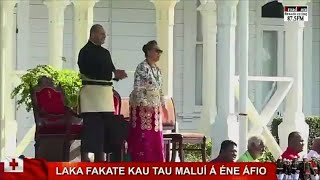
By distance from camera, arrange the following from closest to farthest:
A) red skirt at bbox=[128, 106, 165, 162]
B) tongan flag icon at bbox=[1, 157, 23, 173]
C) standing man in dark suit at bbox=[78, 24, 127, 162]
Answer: tongan flag icon at bbox=[1, 157, 23, 173], standing man in dark suit at bbox=[78, 24, 127, 162], red skirt at bbox=[128, 106, 165, 162]

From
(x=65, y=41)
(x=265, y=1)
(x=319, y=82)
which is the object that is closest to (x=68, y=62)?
(x=65, y=41)

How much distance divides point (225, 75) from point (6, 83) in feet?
9.38

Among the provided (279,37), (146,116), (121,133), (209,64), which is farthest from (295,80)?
(279,37)

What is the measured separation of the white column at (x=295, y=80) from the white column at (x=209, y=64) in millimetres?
956

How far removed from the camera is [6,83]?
40.9ft

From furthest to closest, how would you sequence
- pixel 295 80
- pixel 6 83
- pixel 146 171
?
pixel 295 80
pixel 6 83
pixel 146 171

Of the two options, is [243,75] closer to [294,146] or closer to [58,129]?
[294,146]

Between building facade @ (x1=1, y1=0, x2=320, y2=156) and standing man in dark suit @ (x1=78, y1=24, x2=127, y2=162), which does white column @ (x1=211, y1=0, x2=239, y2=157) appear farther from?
building facade @ (x1=1, y1=0, x2=320, y2=156)

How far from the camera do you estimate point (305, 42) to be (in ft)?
55.6

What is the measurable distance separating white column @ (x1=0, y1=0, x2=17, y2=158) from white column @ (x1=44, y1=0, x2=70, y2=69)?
57 cm

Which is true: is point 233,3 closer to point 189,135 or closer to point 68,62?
point 189,135

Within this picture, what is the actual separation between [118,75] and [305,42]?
7.81 metres

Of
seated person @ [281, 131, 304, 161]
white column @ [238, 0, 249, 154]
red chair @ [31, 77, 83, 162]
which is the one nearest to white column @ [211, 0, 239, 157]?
white column @ [238, 0, 249, 154]

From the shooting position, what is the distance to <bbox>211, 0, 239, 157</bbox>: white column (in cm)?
1095
